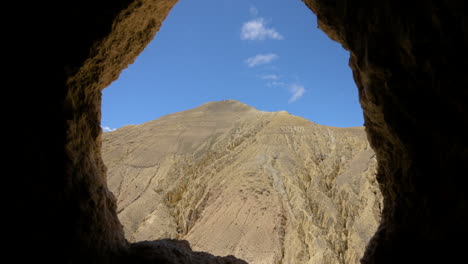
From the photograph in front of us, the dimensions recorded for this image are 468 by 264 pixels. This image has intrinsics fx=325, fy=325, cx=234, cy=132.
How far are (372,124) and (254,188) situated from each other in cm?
1679

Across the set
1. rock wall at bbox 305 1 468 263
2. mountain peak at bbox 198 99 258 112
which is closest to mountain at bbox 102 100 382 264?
mountain peak at bbox 198 99 258 112

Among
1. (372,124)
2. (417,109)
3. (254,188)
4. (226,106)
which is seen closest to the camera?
(417,109)

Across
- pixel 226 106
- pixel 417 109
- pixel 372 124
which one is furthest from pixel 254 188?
pixel 226 106

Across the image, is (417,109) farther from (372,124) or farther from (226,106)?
(226,106)

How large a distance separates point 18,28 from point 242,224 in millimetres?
16964

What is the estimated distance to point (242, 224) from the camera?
752 inches

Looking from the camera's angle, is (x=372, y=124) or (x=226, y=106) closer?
(x=372, y=124)

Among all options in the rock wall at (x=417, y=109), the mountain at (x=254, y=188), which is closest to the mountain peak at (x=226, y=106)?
the mountain at (x=254, y=188)

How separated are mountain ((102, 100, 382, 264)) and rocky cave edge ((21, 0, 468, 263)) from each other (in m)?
13.0

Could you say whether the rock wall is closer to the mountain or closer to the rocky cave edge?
the rocky cave edge

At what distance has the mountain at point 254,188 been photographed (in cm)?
1764

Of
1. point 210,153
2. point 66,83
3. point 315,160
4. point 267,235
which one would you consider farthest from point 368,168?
point 66,83

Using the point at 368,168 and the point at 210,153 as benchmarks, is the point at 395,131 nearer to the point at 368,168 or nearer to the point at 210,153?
the point at 368,168

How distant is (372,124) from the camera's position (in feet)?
17.1
